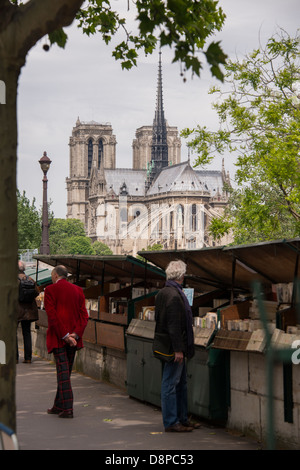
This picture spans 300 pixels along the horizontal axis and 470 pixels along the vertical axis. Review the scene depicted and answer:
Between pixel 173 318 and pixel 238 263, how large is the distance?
1409 millimetres

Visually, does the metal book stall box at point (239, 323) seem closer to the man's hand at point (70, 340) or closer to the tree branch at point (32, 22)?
the man's hand at point (70, 340)

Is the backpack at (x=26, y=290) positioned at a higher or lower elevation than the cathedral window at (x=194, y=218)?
lower

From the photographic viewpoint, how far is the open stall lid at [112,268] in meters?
11.2

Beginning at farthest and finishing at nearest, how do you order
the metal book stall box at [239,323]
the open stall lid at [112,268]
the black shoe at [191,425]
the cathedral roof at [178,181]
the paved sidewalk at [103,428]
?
the cathedral roof at [178,181]
the open stall lid at [112,268]
the black shoe at [191,425]
the metal book stall box at [239,323]
the paved sidewalk at [103,428]

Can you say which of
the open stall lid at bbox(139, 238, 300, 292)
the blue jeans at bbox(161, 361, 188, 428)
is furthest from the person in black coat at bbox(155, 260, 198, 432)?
the open stall lid at bbox(139, 238, 300, 292)

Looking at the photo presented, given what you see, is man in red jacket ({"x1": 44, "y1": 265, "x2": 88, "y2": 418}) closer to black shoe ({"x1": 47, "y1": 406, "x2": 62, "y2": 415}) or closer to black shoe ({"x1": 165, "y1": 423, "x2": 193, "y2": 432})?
black shoe ({"x1": 47, "y1": 406, "x2": 62, "y2": 415})

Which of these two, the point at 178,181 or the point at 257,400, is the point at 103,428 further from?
the point at 178,181

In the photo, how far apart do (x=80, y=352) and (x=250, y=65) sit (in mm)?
18554

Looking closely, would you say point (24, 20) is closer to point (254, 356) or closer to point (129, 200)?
point (254, 356)

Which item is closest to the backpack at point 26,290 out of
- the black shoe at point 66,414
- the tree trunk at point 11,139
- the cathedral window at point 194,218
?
the black shoe at point 66,414

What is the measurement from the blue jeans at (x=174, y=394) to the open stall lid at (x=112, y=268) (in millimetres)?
2523

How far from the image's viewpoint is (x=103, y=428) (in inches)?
320

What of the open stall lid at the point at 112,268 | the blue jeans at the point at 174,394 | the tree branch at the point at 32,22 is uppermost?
the tree branch at the point at 32,22
